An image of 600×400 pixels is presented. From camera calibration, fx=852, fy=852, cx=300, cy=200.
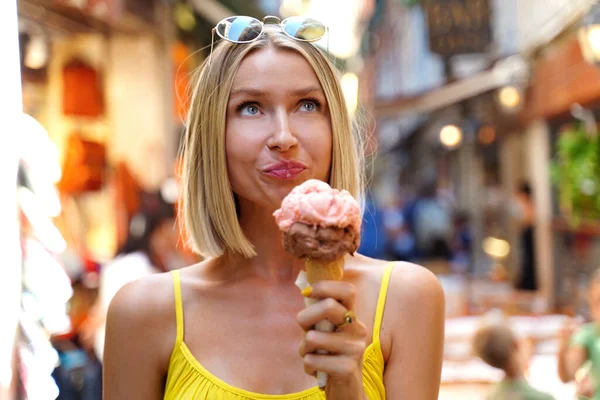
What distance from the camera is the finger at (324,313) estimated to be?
1731 millimetres

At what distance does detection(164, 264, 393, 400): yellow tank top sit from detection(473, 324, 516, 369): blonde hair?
319 cm

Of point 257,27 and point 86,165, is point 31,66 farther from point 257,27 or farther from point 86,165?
point 257,27

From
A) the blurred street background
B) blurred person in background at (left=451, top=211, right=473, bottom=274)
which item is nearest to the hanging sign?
the blurred street background

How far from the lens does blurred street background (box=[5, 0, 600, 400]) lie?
503 cm

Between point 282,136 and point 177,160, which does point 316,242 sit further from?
point 177,160

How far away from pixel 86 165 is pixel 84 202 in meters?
0.45

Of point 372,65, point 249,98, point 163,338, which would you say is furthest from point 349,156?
point 372,65

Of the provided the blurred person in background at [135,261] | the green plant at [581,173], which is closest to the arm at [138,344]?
the blurred person in background at [135,261]

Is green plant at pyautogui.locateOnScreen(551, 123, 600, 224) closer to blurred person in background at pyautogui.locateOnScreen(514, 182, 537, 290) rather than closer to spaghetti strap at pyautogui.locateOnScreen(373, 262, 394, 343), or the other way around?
blurred person in background at pyautogui.locateOnScreen(514, 182, 537, 290)

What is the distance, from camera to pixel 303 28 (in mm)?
2275

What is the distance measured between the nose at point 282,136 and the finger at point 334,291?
1.42ft

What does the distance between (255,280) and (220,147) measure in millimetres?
409

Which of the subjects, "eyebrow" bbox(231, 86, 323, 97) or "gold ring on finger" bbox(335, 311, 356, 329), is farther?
"eyebrow" bbox(231, 86, 323, 97)

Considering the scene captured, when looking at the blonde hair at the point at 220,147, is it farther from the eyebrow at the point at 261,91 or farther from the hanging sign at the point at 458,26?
the hanging sign at the point at 458,26
